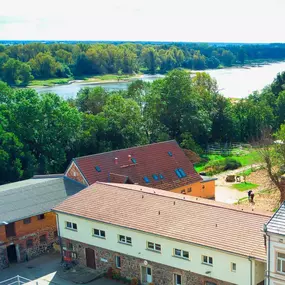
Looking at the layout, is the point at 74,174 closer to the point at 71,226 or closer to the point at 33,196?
the point at 33,196

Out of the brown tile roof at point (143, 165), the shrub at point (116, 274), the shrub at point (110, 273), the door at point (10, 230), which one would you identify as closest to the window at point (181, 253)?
the shrub at point (116, 274)

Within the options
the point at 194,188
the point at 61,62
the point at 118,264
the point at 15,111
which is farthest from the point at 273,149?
the point at 61,62

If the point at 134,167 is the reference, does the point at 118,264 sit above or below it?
below

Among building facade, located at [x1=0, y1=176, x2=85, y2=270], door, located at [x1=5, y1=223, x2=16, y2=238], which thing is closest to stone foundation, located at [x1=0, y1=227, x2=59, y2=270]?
building facade, located at [x1=0, y1=176, x2=85, y2=270]

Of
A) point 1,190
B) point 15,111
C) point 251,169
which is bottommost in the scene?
point 251,169

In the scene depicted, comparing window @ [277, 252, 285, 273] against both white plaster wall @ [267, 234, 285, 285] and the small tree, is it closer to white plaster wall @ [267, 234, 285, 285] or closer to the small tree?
white plaster wall @ [267, 234, 285, 285]

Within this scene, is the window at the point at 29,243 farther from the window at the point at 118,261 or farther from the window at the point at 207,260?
the window at the point at 207,260

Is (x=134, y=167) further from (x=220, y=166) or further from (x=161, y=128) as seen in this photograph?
(x=161, y=128)
